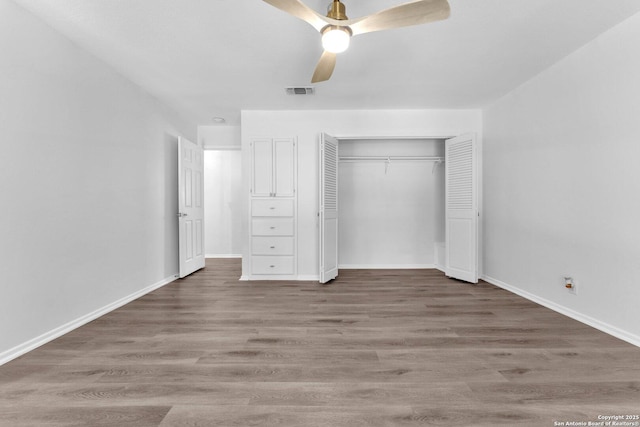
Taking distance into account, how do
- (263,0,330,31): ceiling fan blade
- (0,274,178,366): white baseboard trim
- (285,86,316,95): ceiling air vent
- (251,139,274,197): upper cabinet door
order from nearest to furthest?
1. (263,0,330,31): ceiling fan blade
2. (0,274,178,366): white baseboard trim
3. (285,86,316,95): ceiling air vent
4. (251,139,274,197): upper cabinet door

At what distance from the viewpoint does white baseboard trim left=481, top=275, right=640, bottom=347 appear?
8.09ft

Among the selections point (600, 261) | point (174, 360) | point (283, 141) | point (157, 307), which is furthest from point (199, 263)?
point (600, 261)

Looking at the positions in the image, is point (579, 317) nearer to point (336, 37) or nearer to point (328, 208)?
point (328, 208)

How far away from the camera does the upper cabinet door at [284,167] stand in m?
4.70

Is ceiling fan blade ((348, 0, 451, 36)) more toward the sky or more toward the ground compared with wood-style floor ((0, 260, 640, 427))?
more toward the sky

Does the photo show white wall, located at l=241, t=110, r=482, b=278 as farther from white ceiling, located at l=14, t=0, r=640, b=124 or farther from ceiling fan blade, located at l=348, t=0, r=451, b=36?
ceiling fan blade, located at l=348, t=0, r=451, b=36

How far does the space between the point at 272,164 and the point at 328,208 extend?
3.46 feet

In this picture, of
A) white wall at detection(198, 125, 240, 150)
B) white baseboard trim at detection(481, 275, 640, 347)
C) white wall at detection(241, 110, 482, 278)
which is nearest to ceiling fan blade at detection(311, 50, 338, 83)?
white wall at detection(241, 110, 482, 278)

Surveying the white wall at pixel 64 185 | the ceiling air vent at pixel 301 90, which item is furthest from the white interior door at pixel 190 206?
the ceiling air vent at pixel 301 90

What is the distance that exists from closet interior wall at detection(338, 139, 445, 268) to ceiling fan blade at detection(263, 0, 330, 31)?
12.1 feet

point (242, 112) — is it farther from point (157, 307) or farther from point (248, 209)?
point (157, 307)

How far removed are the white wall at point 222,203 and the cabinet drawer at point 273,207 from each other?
8.59 feet

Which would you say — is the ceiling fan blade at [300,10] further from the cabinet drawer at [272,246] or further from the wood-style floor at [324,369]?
the cabinet drawer at [272,246]

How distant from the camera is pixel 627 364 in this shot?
6.84 feet
